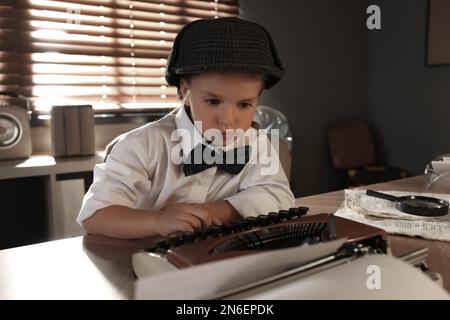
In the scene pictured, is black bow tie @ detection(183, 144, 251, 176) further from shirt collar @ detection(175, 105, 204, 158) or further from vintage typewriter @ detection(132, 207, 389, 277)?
vintage typewriter @ detection(132, 207, 389, 277)

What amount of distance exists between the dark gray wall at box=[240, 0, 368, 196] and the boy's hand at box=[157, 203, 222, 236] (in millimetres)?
2426

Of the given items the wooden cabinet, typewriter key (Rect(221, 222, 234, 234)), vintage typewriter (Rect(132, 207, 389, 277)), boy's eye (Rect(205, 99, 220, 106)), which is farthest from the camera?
the wooden cabinet

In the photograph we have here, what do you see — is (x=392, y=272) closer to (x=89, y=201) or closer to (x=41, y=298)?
(x=41, y=298)

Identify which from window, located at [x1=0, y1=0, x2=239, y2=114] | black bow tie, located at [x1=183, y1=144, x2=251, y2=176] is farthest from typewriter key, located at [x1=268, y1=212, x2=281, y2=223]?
window, located at [x1=0, y1=0, x2=239, y2=114]

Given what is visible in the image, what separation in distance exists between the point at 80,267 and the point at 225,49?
470mm

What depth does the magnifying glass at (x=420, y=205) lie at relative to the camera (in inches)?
39.4

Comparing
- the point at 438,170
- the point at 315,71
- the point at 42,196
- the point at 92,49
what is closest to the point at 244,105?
the point at 438,170

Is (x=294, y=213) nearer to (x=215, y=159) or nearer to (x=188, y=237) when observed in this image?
(x=188, y=237)

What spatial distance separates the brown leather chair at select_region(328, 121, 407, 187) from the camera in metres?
3.23

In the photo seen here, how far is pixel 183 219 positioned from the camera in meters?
0.78

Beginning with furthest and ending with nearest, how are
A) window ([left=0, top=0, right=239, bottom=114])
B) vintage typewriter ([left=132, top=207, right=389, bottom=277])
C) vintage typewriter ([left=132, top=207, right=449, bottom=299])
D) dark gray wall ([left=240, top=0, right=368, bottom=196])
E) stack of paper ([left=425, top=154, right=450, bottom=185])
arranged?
dark gray wall ([left=240, top=0, right=368, bottom=196])
window ([left=0, top=0, right=239, bottom=114])
stack of paper ([left=425, top=154, right=450, bottom=185])
vintage typewriter ([left=132, top=207, right=389, bottom=277])
vintage typewriter ([left=132, top=207, right=449, bottom=299])

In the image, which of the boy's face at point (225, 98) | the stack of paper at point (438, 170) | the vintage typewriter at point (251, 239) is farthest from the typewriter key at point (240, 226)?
the stack of paper at point (438, 170)
